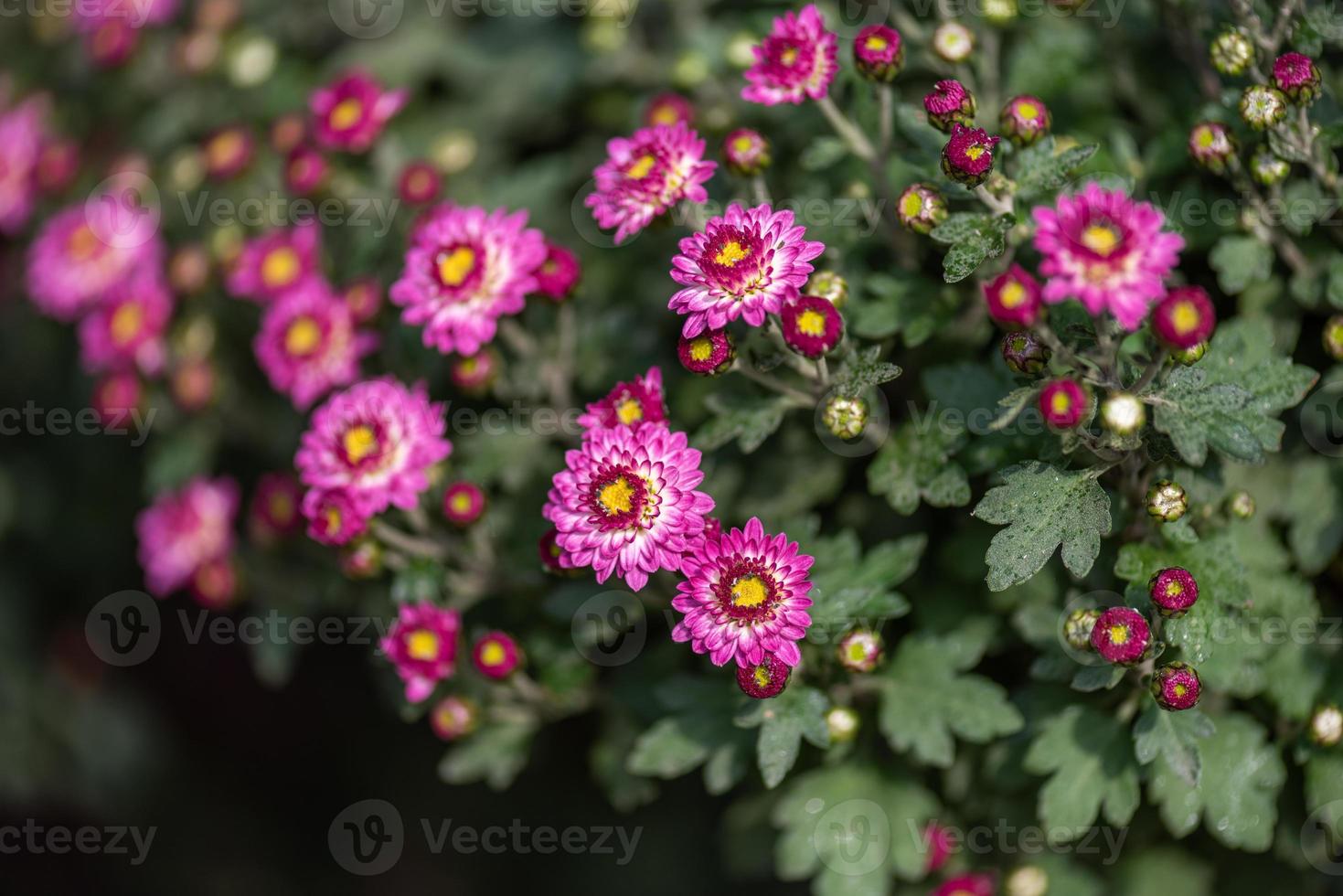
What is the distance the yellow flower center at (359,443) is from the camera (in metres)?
2.15

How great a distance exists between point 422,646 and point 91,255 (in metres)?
1.89

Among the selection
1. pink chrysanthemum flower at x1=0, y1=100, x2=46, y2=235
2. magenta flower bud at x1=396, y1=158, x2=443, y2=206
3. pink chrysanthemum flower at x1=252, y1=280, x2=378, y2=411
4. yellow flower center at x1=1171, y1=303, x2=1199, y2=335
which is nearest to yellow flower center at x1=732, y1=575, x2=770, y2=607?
yellow flower center at x1=1171, y1=303, x2=1199, y2=335

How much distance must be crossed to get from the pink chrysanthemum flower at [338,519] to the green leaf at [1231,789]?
1.58 meters

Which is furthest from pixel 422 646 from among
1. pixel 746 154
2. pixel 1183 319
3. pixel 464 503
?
pixel 1183 319

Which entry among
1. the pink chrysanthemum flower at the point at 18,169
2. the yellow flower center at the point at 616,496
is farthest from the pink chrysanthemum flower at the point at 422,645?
the pink chrysanthemum flower at the point at 18,169

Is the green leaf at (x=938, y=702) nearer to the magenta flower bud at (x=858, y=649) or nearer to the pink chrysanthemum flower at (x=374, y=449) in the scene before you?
the magenta flower bud at (x=858, y=649)

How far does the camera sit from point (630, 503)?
1805mm

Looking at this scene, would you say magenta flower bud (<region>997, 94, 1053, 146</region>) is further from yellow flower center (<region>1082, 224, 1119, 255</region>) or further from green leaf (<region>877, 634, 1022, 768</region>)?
green leaf (<region>877, 634, 1022, 768</region>)

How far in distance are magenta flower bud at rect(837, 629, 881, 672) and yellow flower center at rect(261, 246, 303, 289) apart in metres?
1.71

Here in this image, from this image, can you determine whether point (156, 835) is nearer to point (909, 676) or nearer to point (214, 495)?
point (214, 495)

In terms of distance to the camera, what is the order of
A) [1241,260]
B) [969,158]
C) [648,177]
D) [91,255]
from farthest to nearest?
[91,255], [1241,260], [648,177], [969,158]

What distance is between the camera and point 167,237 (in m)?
3.34

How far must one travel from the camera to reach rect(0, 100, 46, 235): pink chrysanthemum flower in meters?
3.58

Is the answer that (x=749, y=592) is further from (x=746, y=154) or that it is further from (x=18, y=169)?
(x=18, y=169)
